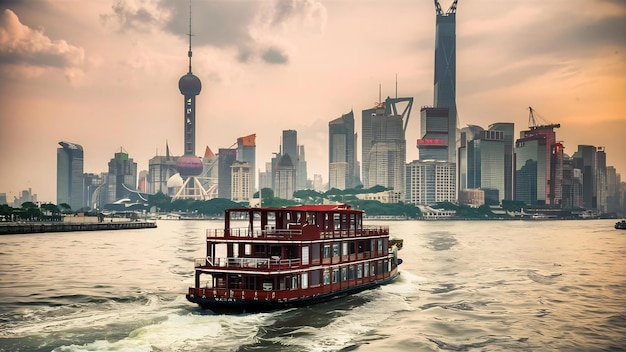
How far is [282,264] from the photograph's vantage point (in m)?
43.5

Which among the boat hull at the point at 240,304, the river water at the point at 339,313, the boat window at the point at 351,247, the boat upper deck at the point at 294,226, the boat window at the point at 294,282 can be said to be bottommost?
the river water at the point at 339,313

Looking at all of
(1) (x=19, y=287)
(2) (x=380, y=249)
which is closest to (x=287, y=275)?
(2) (x=380, y=249)

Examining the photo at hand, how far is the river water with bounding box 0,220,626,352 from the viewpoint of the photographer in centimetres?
3705

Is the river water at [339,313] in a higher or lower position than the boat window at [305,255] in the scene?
lower

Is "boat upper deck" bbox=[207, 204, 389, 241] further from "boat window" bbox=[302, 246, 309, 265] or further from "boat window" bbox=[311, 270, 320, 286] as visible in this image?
"boat window" bbox=[311, 270, 320, 286]

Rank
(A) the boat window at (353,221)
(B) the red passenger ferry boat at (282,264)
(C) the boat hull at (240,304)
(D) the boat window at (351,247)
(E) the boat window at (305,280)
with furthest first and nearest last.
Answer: (A) the boat window at (353,221) < (D) the boat window at (351,247) < (E) the boat window at (305,280) < (B) the red passenger ferry boat at (282,264) < (C) the boat hull at (240,304)

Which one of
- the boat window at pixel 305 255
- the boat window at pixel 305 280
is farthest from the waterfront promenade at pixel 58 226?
the boat window at pixel 305 280

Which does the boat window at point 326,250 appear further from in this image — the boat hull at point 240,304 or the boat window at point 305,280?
the boat hull at point 240,304

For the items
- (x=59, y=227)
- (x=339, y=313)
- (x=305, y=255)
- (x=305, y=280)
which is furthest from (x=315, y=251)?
(x=59, y=227)

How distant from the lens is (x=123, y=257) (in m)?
84.4

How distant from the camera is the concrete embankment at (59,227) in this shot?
441 feet

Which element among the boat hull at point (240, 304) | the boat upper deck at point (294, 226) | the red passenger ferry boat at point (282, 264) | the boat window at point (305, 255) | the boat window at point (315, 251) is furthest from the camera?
the boat window at point (315, 251)

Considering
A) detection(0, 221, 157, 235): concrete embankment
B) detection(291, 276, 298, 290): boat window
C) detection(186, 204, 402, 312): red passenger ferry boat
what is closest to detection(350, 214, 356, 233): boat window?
detection(186, 204, 402, 312): red passenger ferry boat

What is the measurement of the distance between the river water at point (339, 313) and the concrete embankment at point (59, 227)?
213 ft
